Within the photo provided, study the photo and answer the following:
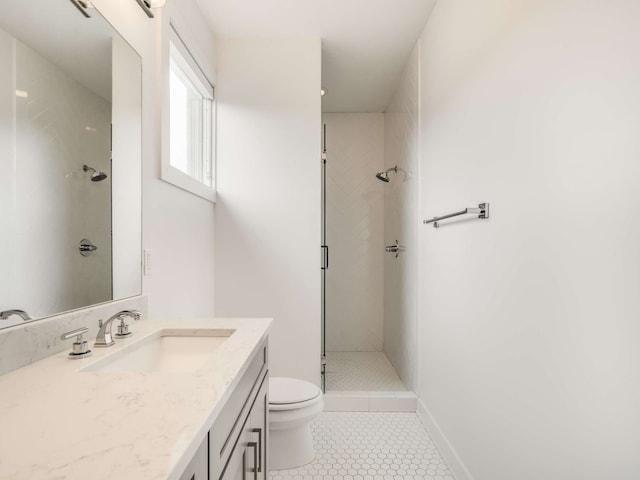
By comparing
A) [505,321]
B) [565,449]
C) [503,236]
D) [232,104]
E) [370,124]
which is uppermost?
[370,124]

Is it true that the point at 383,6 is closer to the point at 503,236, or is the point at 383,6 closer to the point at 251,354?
the point at 503,236

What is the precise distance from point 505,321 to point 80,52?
5.46ft

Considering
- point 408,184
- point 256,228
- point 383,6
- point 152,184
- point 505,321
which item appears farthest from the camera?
point 408,184

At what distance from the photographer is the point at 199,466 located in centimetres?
63

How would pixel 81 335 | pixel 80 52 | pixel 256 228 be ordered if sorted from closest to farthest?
1. pixel 81 335
2. pixel 80 52
3. pixel 256 228

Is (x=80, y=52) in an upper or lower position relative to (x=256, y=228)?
upper

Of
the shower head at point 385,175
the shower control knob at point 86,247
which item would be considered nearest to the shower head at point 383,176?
the shower head at point 385,175

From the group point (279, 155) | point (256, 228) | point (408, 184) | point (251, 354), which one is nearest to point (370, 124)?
point (408, 184)

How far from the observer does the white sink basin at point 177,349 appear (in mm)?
1157

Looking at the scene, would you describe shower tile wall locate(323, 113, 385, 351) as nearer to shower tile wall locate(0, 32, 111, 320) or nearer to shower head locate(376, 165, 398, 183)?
shower head locate(376, 165, 398, 183)

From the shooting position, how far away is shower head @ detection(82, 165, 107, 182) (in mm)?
1171

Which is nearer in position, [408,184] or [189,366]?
[189,366]

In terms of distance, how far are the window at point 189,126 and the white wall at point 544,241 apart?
1385 millimetres

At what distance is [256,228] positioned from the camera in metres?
2.50
